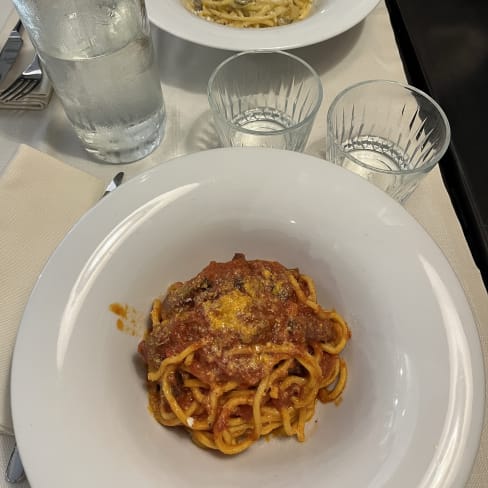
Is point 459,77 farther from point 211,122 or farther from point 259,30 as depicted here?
point 211,122

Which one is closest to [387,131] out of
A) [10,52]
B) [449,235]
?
[449,235]

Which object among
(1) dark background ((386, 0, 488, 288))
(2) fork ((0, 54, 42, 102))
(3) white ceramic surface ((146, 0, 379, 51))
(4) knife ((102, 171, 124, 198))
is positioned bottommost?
(1) dark background ((386, 0, 488, 288))

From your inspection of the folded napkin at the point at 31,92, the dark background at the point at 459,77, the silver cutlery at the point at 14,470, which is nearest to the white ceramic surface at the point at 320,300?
the silver cutlery at the point at 14,470

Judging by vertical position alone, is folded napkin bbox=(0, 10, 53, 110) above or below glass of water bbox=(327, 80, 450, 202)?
above

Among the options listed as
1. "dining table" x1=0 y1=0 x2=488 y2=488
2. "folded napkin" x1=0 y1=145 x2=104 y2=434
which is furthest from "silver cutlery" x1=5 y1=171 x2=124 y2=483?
"dining table" x1=0 y1=0 x2=488 y2=488

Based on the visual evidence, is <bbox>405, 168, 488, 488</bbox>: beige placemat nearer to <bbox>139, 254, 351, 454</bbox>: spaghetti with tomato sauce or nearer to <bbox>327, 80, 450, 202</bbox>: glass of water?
<bbox>327, 80, 450, 202</bbox>: glass of water

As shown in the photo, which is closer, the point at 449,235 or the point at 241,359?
the point at 241,359
